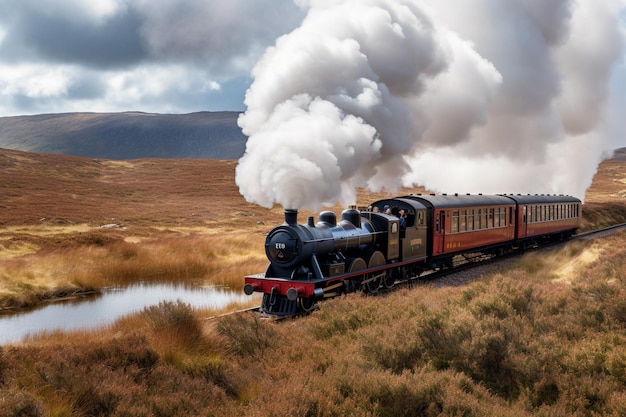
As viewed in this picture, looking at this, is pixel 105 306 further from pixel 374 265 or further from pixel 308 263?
pixel 374 265

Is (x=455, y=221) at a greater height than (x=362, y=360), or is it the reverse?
(x=455, y=221)

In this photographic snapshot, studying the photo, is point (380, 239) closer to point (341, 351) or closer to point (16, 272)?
point (341, 351)

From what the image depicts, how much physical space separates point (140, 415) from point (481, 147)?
3605 centimetres

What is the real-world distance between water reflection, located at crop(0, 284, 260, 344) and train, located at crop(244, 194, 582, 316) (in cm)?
361

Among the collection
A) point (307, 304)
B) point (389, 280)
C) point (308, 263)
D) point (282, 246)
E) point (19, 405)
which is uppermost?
point (282, 246)

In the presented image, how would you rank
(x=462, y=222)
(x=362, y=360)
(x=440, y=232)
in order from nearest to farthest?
1. (x=362, y=360)
2. (x=440, y=232)
3. (x=462, y=222)

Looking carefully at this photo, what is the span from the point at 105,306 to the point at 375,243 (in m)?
8.65

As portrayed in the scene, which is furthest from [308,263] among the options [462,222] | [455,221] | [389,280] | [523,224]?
[523,224]

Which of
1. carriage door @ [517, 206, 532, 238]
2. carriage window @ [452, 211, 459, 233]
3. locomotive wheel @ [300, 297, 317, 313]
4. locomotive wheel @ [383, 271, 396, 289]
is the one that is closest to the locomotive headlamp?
locomotive wheel @ [300, 297, 317, 313]

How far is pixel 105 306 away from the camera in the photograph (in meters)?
17.0

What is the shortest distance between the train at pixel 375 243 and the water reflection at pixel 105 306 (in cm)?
361

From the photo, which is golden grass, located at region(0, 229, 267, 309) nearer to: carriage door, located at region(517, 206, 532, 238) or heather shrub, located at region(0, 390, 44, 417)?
carriage door, located at region(517, 206, 532, 238)

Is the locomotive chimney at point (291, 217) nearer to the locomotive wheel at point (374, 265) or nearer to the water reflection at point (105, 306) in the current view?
the locomotive wheel at point (374, 265)

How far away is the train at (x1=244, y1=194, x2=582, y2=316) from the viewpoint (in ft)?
42.0
